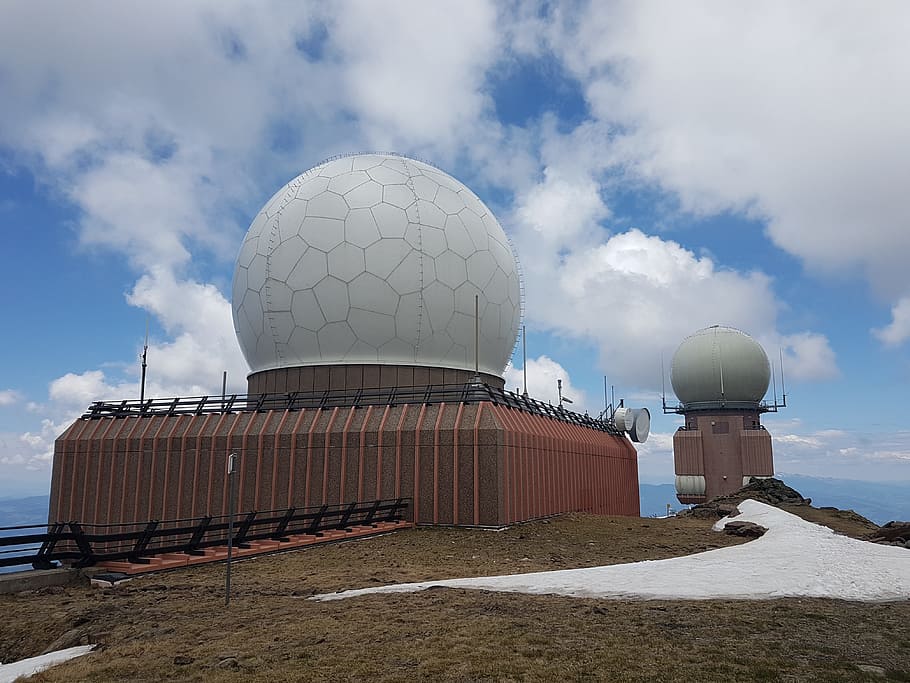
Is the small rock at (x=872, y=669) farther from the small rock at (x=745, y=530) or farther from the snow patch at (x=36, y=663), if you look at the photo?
the small rock at (x=745, y=530)

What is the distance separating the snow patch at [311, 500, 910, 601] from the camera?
11.7 m

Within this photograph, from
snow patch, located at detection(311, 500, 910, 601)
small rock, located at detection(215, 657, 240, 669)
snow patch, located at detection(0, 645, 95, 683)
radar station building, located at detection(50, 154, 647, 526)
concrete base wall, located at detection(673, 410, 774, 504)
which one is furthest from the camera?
concrete base wall, located at detection(673, 410, 774, 504)

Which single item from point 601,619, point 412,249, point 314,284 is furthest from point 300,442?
point 601,619

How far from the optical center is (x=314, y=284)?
30.1m

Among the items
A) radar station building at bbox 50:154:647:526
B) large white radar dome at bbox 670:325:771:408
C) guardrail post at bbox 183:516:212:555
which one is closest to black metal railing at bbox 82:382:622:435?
radar station building at bbox 50:154:647:526

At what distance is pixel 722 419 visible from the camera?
54375 millimetres

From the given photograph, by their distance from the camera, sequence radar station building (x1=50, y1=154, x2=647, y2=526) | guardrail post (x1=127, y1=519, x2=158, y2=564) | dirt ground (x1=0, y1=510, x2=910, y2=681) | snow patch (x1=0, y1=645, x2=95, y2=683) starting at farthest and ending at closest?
radar station building (x1=50, y1=154, x2=647, y2=526)
guardrail post (x1=127, y1=519, x2=158, y2=564)
snow patch (x1=0, y1=645, x2=95, y2=683)
dirt ground (x1=0, y1=510, x2=910, y2=681)

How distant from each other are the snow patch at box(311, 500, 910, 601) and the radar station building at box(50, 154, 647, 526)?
9.09 metres

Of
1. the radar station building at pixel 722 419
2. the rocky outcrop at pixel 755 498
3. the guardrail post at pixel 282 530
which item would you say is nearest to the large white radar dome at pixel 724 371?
the radar station building at pixel 722 419

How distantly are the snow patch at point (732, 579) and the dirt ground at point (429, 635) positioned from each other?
1.99ft

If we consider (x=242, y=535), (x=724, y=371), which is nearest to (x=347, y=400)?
(x=242, y=535)

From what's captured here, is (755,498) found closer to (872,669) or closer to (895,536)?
(895,536)

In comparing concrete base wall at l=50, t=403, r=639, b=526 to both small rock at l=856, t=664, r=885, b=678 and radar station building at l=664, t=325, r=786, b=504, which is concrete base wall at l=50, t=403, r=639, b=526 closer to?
small rock at l=856, t=664, r=885, b=678

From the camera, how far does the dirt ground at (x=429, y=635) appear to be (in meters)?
7.61
